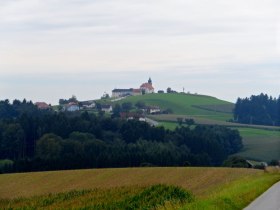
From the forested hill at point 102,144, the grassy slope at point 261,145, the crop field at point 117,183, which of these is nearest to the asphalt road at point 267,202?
the crop field at point 117,183

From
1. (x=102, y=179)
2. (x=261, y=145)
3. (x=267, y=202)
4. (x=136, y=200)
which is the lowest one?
(x=102, y=179)

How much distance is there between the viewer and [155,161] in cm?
11894

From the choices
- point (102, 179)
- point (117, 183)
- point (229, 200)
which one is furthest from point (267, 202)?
point (102, 179)

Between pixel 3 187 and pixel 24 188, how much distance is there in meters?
3.88

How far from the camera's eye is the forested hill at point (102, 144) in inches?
4606

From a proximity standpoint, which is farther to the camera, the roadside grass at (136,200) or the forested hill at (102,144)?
the forested hill at (102,144)

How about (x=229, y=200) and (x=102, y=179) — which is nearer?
(x=229, y=200)

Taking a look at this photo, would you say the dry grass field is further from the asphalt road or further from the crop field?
the asphalt road

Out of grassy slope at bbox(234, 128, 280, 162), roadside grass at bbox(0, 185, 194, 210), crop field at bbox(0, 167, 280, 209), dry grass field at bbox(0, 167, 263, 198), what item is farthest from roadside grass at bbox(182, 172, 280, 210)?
grassy slope at bbox(234, 128, 280, 162)

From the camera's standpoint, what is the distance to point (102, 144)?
135000mm

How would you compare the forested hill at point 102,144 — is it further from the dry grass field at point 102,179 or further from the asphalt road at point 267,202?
the asphalt road at point 267,202

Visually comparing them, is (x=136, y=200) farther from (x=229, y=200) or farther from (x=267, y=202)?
(x=267, y=202)

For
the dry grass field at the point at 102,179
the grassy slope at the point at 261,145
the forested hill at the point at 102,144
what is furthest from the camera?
the grassy slope at the point at 261,145

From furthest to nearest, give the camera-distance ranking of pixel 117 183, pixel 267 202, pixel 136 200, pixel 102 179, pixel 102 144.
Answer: pixel 102 144
pixel 102 179
pixel 117 183
pixel 136 200
pixel 267 202
